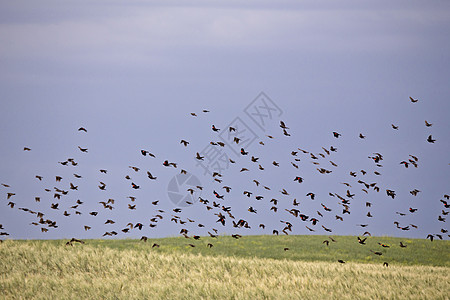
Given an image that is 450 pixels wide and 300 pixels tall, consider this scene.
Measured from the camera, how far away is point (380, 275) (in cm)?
1648

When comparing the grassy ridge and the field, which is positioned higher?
the field

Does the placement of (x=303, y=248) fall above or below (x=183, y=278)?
below

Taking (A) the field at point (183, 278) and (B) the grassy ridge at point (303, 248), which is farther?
(B) the grassy ridge at point (303, 248)

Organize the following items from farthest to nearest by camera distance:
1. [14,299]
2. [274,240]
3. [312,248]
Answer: [274,240] < [312,248] < [14,299]

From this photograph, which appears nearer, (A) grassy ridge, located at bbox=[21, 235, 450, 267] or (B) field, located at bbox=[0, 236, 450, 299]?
(B) field, located at bbox=[0, 236, 450, 299]

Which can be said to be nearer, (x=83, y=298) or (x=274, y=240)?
(x=83, y=298)

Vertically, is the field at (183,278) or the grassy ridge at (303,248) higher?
the field at (183,278)

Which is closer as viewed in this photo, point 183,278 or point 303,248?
point 183,278

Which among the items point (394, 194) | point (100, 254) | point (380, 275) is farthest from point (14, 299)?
point (394, 194)

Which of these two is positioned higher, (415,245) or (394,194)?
(394,194)

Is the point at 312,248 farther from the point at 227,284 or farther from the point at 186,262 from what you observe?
the point at 227,284

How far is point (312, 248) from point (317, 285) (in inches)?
627

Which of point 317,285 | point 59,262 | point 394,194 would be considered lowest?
point 59,262

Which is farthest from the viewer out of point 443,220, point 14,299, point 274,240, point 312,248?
point 274,240
